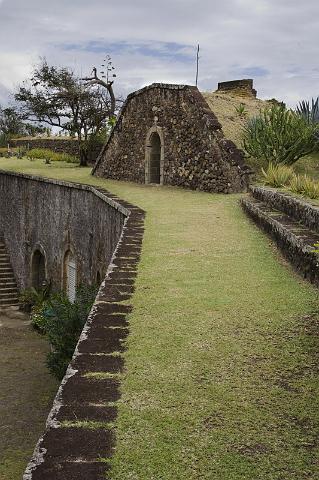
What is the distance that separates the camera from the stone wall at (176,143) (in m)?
15.2

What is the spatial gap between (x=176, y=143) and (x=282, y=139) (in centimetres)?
302

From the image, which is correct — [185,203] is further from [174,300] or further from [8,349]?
[174,300]

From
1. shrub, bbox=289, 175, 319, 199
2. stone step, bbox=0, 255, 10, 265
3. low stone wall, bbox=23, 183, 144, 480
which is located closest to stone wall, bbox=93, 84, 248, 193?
shrub, bbox=289, 175, 319, 199

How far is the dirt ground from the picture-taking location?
25.7 ft

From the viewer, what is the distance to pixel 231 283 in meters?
6.17

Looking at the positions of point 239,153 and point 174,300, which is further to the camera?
point 239,153

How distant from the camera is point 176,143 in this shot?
16.7 m

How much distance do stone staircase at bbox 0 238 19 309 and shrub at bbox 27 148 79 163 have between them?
7.59m

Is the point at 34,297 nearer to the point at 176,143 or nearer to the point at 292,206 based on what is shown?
the point at 176,143

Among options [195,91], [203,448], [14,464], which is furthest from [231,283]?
[195,91]

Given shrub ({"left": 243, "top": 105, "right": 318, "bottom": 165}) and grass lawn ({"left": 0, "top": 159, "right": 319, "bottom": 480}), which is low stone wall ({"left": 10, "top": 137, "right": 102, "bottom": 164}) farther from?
grass lawn ({"left": 0, "top": 159, "right": 319, "bottom": 480})

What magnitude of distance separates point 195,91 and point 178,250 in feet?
31.4

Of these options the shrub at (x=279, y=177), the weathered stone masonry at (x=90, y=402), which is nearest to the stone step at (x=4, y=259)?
the shrub at (x=279, y=177)

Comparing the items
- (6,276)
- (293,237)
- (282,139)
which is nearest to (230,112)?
(282,139)
